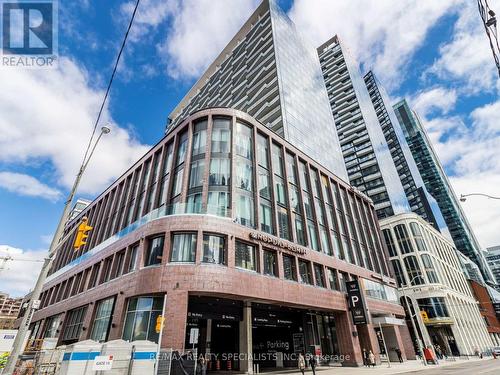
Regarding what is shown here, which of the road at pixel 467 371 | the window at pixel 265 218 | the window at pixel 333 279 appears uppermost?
the window at pixel 265 218

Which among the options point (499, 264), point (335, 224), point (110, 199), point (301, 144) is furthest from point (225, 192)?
point (499, 264)

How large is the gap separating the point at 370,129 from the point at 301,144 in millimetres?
45966

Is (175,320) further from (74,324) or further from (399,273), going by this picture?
(399,273)

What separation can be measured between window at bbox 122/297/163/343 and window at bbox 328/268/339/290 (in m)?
17.9

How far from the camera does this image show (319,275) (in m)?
28.3

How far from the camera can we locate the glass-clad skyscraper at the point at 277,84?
51.3 metres

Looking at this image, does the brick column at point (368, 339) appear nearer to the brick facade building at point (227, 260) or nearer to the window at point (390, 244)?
the brick facade building at point (227, 260)

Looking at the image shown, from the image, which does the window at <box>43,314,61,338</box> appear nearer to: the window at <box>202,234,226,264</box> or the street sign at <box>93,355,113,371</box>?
the window at <box>202,234,226,264</box>

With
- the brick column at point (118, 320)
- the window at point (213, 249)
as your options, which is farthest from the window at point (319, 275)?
the brick column at point (118, 320)

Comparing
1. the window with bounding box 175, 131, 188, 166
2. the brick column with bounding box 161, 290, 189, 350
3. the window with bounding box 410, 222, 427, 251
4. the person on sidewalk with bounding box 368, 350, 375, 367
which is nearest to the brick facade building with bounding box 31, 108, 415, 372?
the brick column with bounding box 161, 290, 189, 350

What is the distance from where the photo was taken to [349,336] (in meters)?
27.2

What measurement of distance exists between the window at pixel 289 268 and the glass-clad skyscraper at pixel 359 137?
51059mm

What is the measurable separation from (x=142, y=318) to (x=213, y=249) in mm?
6695

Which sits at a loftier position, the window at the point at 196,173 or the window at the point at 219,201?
the window at the point at 196,173
